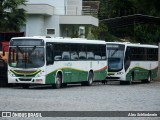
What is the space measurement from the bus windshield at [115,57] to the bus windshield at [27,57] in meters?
10.3

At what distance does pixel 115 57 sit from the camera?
43.4m

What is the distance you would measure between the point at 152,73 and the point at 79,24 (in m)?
8.78

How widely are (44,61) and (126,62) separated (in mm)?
10700

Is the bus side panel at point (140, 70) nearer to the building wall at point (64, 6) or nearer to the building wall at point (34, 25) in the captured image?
the building wall at point (34, 25)

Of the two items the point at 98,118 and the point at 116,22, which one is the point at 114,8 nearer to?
the point at 116,22

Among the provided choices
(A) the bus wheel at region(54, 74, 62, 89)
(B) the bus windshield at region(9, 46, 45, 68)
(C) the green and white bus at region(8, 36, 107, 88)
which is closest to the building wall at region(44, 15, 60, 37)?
(C) the green and white bus at region(8, 36, 107, 88)

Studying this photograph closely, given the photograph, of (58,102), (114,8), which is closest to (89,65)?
(58,102)

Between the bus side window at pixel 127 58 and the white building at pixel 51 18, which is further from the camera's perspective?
the white building at pixel 51 18

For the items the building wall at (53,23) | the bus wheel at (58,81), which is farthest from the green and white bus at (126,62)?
the building wall at (53,23)

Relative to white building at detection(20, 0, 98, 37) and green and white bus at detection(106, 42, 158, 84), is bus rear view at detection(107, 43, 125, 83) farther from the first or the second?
white building at detection(20, 0, 98, 37)

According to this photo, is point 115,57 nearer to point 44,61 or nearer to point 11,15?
point 11,15

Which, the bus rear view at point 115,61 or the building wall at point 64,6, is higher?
the building wall at point 64,6

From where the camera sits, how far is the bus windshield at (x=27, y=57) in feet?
111

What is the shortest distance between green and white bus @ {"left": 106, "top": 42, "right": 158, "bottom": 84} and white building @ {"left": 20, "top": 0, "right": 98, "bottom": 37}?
29.9 ft
